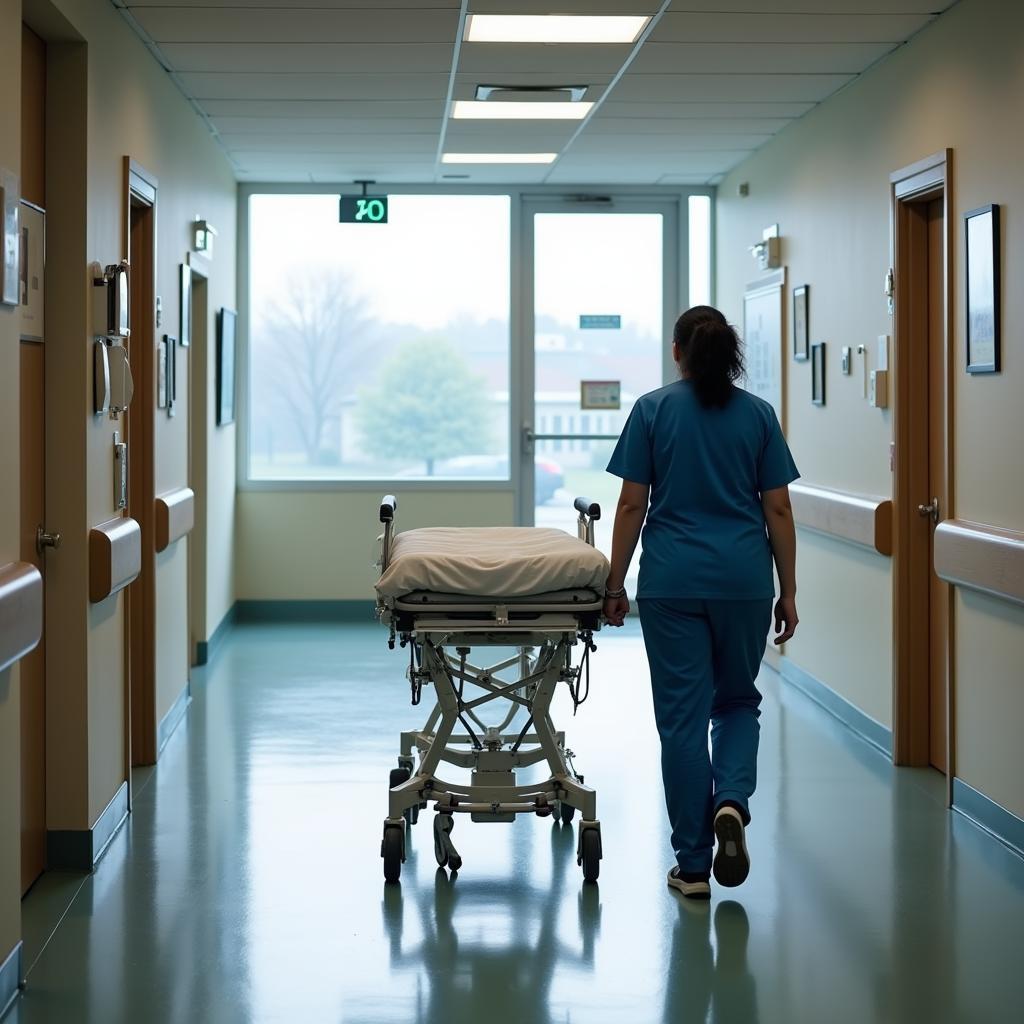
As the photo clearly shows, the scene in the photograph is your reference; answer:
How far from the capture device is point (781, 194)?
24.7 feet

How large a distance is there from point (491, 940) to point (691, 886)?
0.63 m

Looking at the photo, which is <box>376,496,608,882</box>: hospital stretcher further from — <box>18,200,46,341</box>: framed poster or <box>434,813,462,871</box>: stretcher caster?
<box>18,200,46,341</box>: framed poster

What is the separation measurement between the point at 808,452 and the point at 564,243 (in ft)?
10.3

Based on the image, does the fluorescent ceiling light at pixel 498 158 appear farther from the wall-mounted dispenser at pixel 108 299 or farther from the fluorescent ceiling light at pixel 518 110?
the wall-mounted dispenser at pixel 108 299

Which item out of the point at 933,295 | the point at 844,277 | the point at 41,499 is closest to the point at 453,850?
the point at 41,499

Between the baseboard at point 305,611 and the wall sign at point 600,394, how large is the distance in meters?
1.99

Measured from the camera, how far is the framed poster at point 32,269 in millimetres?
3828

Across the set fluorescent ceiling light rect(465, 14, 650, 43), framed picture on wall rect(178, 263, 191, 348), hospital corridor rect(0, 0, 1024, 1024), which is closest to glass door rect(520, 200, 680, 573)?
hospital corridor rect(0, 0, 1024, 1024)

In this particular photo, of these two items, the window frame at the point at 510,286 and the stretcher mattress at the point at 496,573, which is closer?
the stretcher mattress at the point at 496,573

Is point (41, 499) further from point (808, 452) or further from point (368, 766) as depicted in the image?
point (808, 452)

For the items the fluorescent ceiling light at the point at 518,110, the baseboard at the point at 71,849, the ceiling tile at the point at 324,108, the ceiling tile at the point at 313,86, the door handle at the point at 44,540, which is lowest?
the baseboard at the point at 71,849

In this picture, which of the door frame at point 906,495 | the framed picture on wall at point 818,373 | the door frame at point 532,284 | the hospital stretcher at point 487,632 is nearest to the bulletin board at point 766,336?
the framed picture on wall at point 818,373

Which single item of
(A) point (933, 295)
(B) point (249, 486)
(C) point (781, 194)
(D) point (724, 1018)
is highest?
(C) point (781, 194)

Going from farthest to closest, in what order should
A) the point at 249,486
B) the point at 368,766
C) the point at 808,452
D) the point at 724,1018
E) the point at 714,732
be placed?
the point at 249,486 → the point at 808,452 → the point at 368,766 → the point at 714,732 → the point at 724,1018
